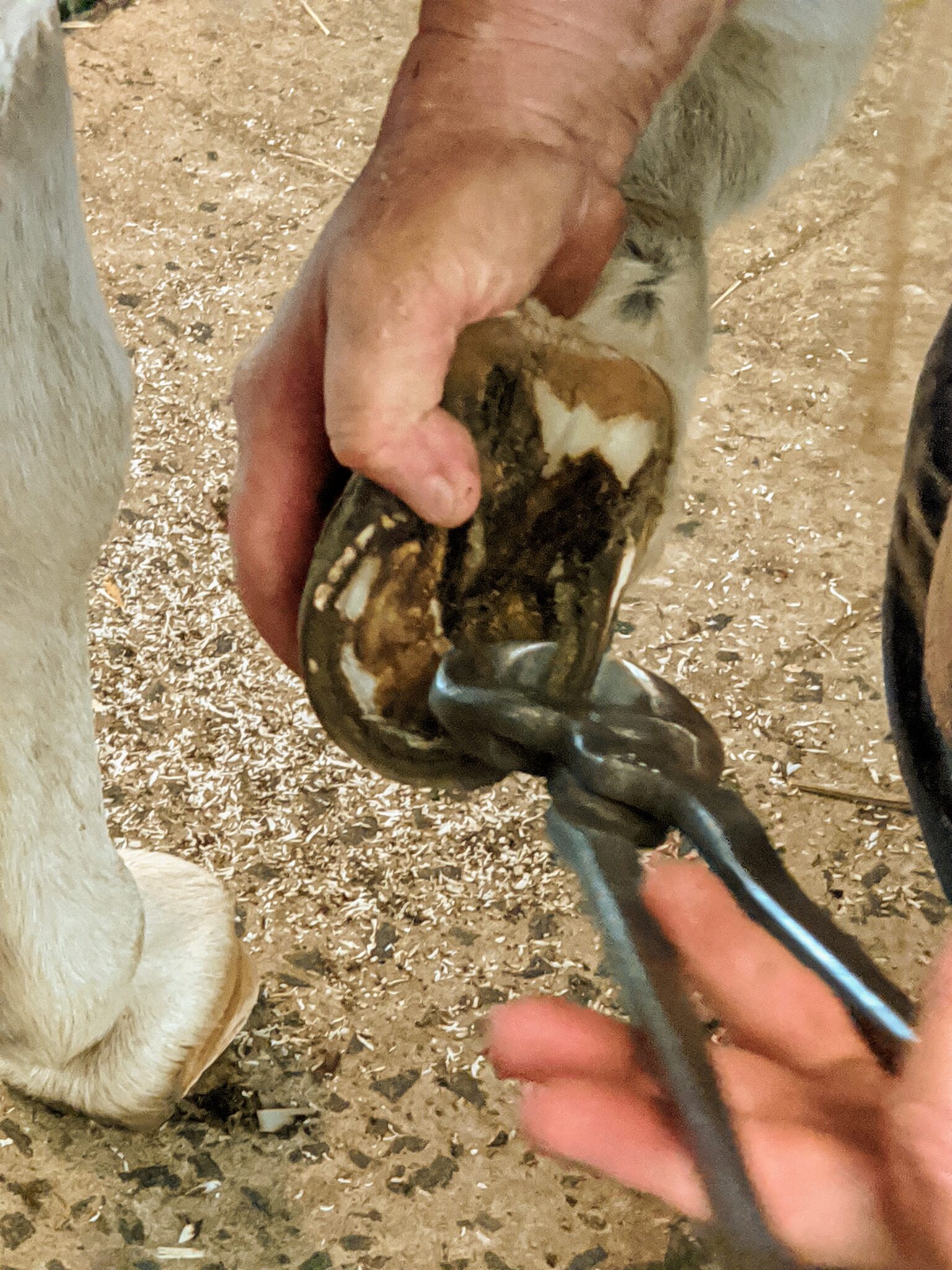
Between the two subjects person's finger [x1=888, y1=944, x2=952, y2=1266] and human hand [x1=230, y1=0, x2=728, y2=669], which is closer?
person's finger [x1=888, y1=944, x2=952, y2=1266]

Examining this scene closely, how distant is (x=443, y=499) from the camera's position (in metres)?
0.47

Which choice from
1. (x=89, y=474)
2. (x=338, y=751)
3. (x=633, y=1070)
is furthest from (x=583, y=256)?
(x=338, y=751)

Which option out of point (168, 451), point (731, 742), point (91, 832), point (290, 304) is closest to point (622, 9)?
point (290, 304)

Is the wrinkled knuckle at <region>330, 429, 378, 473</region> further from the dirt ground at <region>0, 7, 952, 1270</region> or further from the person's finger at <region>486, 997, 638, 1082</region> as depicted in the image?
the dirt ground at <region>0, 7, 952, 1270</region>

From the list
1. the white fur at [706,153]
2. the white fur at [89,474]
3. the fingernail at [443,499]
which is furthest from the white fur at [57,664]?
the white fur at [706,153]

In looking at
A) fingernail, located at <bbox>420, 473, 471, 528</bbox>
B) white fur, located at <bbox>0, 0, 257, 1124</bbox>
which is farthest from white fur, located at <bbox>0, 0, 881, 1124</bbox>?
fingernail, located at <bbox>420, 473, 471, 528</bbox>

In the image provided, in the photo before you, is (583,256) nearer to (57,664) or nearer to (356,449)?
(356,449)

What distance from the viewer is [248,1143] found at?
73 cm

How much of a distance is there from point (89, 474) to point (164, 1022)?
1.15 ft

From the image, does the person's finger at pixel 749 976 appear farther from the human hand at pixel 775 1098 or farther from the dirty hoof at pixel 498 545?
the dirty hoof at pixel 498 545

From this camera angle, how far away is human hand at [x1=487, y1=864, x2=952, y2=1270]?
32 cm

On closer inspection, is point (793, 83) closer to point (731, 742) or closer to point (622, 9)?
point (622, 9)

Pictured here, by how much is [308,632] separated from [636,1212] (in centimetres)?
40

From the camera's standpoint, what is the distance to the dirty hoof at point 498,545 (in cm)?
48
